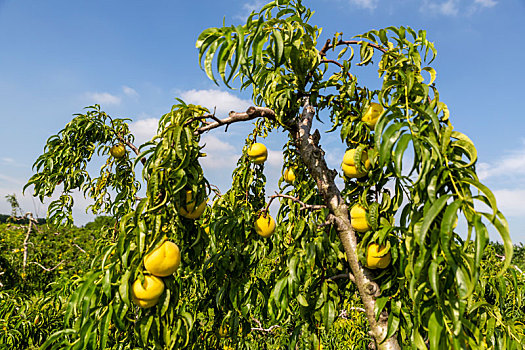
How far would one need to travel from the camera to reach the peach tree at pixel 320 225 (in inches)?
37.1

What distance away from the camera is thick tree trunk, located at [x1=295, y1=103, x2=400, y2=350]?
1341mm

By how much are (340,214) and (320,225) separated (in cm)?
12

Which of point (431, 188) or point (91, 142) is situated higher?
point (91, 142)

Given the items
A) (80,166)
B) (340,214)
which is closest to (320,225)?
(340,214)

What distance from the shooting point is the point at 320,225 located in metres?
1.41

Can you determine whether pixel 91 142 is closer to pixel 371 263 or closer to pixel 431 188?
pixel 371 263

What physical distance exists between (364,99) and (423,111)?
402 mm

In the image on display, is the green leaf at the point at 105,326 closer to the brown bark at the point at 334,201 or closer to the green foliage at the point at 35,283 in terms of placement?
the brown bark at the point at 334,201

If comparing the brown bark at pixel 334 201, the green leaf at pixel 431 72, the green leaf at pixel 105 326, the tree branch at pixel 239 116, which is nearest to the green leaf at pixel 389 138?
the green leaf at pixel 431 72

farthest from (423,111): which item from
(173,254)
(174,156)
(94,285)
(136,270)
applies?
Result: (94,285)

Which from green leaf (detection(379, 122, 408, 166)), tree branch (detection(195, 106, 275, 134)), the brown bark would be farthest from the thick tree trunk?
green leaf (detection(379, 122, 408, 166))

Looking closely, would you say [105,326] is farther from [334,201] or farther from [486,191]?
[486,191]

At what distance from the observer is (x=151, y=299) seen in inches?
45.8

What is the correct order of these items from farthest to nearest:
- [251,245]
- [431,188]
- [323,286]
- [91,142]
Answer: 1. [91,142]
2. [251,245]
3. [323,286]
4. [431,188]
